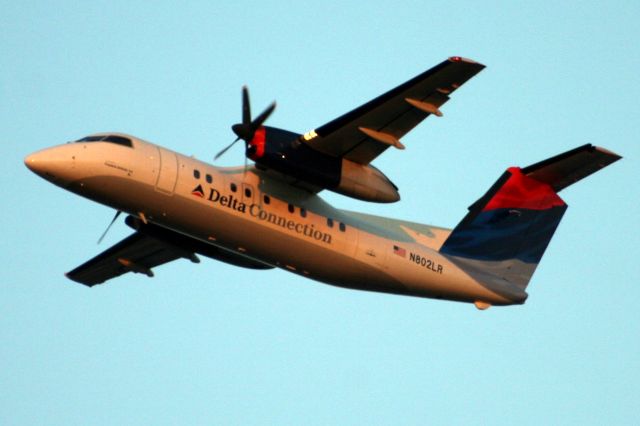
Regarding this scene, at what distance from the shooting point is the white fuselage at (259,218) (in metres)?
20.1

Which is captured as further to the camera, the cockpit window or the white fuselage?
the cockpit window

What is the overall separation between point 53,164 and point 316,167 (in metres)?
5.11

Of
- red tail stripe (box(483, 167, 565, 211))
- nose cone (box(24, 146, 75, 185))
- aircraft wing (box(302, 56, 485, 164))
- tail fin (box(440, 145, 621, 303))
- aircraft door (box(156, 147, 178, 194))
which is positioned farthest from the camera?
red tail stripe (box(483, 167, 565, 211))

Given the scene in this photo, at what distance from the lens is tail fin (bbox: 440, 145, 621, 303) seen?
77.3ft

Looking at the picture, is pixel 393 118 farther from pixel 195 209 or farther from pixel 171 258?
pixel 171 258

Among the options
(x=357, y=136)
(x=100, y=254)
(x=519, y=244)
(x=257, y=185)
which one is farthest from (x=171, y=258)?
(x=519, y=244)

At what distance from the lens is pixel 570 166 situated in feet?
73.2

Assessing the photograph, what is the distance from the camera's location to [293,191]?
21844mm

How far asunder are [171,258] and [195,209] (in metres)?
4.89

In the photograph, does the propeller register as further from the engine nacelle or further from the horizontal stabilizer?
the horizontal stabilizer

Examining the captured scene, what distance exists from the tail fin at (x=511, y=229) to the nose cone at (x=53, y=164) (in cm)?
838

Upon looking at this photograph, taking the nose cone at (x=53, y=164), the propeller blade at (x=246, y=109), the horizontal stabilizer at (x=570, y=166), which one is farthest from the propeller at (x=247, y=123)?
the horizontal stabilizer at (x=570, y=166)

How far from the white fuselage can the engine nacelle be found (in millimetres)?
780

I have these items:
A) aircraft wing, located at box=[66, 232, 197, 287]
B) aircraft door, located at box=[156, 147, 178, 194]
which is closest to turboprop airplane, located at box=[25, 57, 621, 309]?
aircraft door, located at box=[156, 147, 178, 194]
